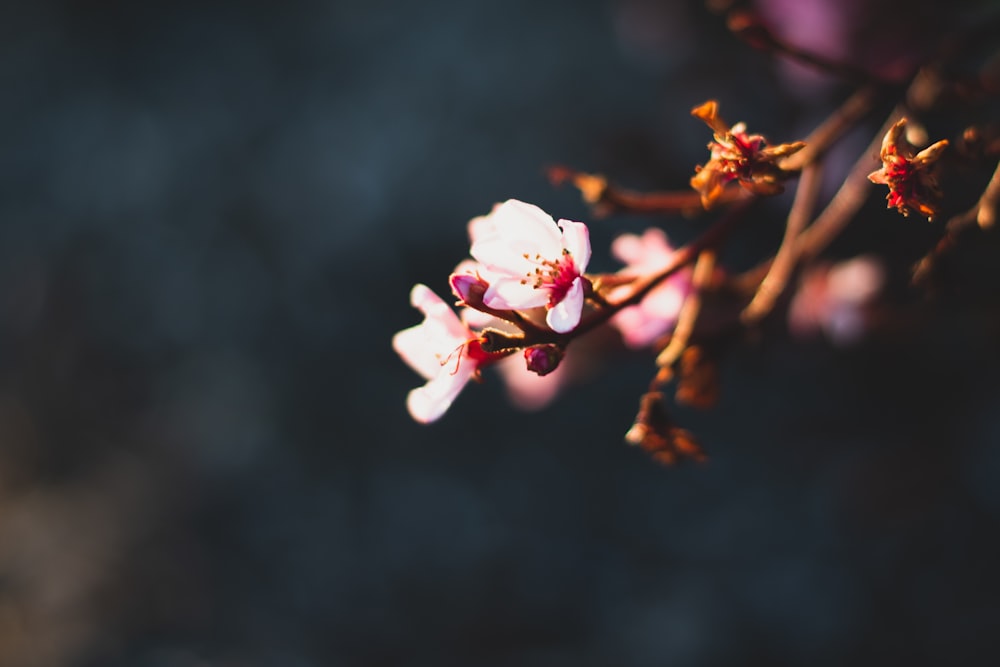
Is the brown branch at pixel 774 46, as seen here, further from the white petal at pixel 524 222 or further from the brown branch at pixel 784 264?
the white petal at pixel 524 222

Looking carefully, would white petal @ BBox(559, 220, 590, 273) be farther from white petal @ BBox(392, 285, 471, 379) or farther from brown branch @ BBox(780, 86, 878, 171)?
brown branch @ BBox(780, 86, 878, 171)

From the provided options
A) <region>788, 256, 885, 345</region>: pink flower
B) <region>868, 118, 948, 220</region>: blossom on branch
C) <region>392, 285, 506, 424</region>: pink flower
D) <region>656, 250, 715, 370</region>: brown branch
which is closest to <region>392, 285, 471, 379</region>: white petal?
<region>392, 285, 506, 424</region>: pink flower

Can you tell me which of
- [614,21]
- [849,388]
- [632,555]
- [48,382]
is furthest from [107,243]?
[849,388]

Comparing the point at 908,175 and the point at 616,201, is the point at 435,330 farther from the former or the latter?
the point at 908,175

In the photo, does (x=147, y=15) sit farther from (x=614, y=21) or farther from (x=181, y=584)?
(x=181, y=584)

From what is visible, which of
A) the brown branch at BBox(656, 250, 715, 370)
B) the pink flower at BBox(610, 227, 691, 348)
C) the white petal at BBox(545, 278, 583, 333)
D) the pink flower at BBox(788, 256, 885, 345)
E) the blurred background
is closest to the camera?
the white petal at BBox(545, 278, 583, 333)

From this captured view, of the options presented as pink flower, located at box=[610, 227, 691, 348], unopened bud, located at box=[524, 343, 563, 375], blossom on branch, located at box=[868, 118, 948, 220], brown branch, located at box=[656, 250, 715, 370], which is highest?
pink flower, located at box=[610, 227, 691, 348]
